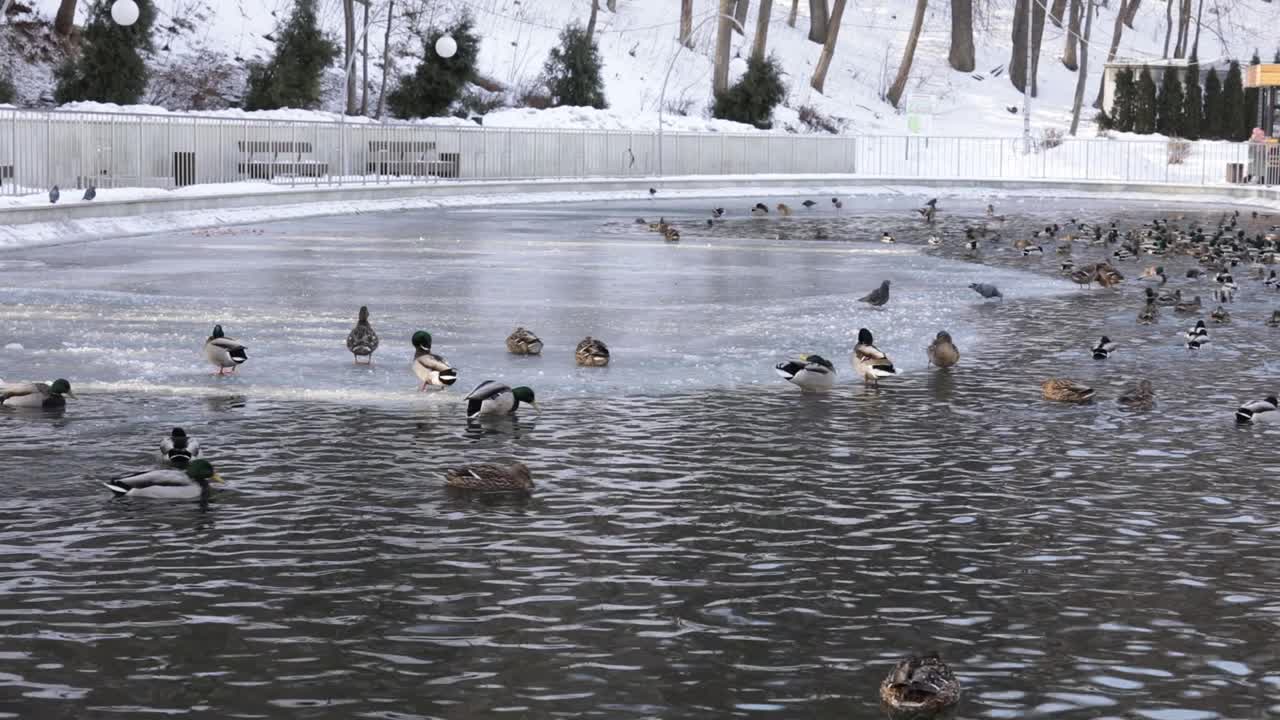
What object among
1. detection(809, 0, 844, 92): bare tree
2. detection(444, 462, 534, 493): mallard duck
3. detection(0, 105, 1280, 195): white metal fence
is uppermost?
detection(809, 0, 844, 92): bare tree

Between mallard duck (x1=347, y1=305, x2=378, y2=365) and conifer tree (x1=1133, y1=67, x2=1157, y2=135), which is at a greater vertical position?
conifer tree (x1=1133, y1=67, x2=1157, y2=135)

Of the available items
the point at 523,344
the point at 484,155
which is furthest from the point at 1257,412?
the point at 484,155

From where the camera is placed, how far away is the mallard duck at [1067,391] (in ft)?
48.4

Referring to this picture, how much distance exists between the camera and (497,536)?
9.91 meters

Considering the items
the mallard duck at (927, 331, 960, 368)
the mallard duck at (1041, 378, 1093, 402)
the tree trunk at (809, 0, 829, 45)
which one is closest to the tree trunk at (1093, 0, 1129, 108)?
the tree trunk at (809, 0, 829, 45)

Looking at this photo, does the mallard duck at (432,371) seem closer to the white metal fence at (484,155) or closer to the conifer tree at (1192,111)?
the white metal fence at (484,155)

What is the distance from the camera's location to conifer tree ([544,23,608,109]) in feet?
241

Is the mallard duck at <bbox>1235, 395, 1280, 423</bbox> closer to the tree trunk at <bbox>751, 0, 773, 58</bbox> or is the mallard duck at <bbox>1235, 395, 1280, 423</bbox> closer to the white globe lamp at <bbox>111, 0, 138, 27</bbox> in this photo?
the white globe lamp at <bbox>111, 0, 138, 27</bbox>

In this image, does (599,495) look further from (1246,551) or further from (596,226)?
(596,226)

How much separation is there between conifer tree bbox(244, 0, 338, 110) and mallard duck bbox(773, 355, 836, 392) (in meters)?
46.2

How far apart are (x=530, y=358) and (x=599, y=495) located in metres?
6.38

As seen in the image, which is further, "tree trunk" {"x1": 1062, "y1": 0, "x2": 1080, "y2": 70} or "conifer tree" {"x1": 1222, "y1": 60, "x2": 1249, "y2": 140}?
"tree trunk" {"x1": 1062, "y1": 0, "x2": 1080, "y2": 70}

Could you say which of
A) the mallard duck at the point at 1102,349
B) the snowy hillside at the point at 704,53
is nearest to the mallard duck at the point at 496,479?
the mallard duck at the point at 1102,349

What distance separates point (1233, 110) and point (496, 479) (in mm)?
70709
